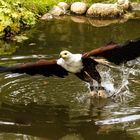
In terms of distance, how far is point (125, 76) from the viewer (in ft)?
32.1

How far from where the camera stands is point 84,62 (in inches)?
332

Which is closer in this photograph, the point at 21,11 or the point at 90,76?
the point at 90,76

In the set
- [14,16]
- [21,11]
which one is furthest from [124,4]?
[14,16]

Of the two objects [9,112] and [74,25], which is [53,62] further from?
[74,25]

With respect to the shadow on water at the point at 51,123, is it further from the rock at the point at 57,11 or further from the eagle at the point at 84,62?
the rock at the point at 57,11

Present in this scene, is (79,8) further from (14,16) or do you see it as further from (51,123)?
(51,123)

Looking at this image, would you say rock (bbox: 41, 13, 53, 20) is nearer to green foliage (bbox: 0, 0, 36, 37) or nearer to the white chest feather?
green foliage (bbox: 0, 0, 36, 37)

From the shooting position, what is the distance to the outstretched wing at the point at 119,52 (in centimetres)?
Result: 778

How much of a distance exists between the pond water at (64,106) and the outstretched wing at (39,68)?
1.52 ft

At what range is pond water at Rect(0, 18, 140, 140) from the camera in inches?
286

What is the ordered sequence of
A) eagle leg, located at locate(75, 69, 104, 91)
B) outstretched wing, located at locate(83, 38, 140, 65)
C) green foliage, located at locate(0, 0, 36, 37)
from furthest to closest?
green foliage, located at locate(0, 0, 36, 37) < eagle leg, located at locate(75, 69, 104, 91) < outstretched wing, located at locate(83, 38, 140, 65)

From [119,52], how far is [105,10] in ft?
26.0

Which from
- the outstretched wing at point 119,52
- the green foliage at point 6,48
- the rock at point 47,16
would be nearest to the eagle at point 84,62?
the outstretched wing at point 119,52

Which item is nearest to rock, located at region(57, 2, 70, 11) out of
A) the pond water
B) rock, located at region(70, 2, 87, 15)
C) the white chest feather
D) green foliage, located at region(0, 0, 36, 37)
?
rock, located at region(70, 2, 87, 15)
